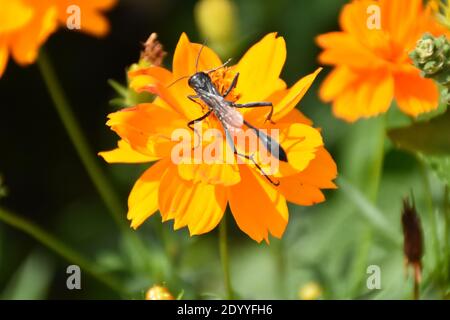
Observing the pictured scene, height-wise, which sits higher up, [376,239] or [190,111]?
[190,111]

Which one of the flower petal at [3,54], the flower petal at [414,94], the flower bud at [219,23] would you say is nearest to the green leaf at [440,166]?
the flower petal at [414,94]

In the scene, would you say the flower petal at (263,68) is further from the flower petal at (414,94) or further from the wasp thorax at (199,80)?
the flower petal at (414,94)

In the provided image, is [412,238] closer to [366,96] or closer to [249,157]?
[249,157]

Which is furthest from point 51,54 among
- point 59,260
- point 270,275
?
point 270,275

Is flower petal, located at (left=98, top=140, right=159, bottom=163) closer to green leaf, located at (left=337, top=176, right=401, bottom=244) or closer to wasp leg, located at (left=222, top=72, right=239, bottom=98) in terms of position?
wasp leg, located at (left=222, top=72, right=239, bottom=98)

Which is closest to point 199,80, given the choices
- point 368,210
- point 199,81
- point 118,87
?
point 199,81
